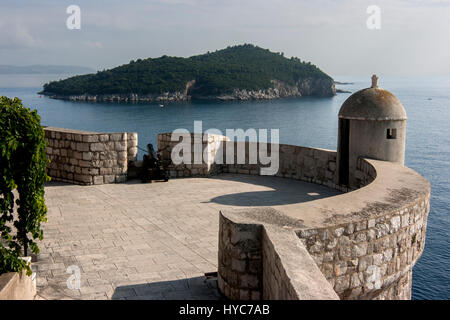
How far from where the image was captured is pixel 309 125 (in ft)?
243

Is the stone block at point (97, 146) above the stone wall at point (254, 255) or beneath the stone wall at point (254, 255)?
above

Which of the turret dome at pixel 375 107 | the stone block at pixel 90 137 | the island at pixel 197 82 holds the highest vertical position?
the island at pixel 197 82

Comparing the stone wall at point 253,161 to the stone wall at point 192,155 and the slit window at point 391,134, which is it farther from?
the slit window at point 391,134

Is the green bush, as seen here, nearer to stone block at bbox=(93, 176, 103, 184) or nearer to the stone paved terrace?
the stone paved terrace

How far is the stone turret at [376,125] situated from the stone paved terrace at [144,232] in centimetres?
161

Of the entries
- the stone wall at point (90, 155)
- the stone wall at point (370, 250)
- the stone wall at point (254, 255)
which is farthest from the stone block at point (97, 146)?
the stone wall at point (370, 250)

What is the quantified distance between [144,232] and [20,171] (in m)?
3.34

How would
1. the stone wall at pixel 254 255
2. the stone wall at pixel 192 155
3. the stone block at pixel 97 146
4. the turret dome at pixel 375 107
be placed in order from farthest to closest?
1. the stone wall at pixel 192 155
2. the stone block at pixel 97 146
3. the turret dome at pixel 375 107
4. the stone wall at pixel 254 255

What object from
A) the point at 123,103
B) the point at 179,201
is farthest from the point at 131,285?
the point at 123,103

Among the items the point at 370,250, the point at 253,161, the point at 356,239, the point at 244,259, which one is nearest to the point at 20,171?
the point at 244,259

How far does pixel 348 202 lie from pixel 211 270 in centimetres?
221

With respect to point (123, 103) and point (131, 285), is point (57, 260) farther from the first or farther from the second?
point (123, 103)

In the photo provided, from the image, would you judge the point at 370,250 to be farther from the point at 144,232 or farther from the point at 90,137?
the point at 90,137

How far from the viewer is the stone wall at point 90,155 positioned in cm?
1167
